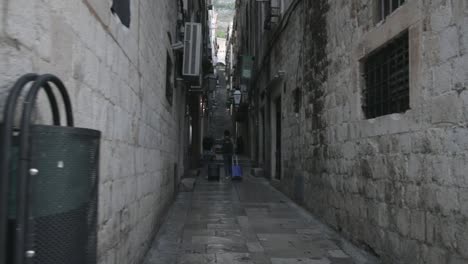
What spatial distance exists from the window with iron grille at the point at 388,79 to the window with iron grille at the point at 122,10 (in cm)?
264

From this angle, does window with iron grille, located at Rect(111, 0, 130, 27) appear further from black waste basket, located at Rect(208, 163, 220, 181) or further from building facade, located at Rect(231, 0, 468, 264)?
black waste basket, located at Rect(208, 163, 220, 181)

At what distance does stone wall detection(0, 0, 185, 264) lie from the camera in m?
1.74

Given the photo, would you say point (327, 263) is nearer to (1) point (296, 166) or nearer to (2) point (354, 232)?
(2) point (354, 232)

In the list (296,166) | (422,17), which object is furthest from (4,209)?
(296,166)

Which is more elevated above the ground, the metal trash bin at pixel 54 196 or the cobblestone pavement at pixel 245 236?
the metal trash bin at pixel 54 196

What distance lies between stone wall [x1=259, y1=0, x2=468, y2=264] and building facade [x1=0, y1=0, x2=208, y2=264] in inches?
102

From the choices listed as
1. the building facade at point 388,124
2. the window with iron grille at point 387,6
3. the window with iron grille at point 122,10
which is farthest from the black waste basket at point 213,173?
the window with iron grille at point 122,10

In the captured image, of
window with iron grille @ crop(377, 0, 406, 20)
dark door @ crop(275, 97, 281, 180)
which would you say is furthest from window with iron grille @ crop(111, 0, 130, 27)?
dark door @ crop(275, 97, 281, 180)

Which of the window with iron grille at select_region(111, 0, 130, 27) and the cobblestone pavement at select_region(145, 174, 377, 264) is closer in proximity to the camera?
the window with iron grille at select_region(111, 0, 130, 27)

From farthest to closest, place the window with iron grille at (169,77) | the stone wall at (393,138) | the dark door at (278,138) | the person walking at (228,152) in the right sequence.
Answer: the person walking at (228,152) → the dark door at (278,138) → the window with iron grille at (169,77) → the stone wall at (393,138)

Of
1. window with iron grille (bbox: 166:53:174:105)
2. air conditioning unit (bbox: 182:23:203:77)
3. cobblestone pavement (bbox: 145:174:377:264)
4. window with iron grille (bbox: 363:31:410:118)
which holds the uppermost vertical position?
air conditioning unit (bbox: 182:23:203:77)

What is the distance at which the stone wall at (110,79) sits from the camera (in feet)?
5.69

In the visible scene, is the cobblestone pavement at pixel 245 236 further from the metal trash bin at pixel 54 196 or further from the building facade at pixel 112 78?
the metal trash bin at pixel 54 196

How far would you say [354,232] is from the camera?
5434 millimetres
